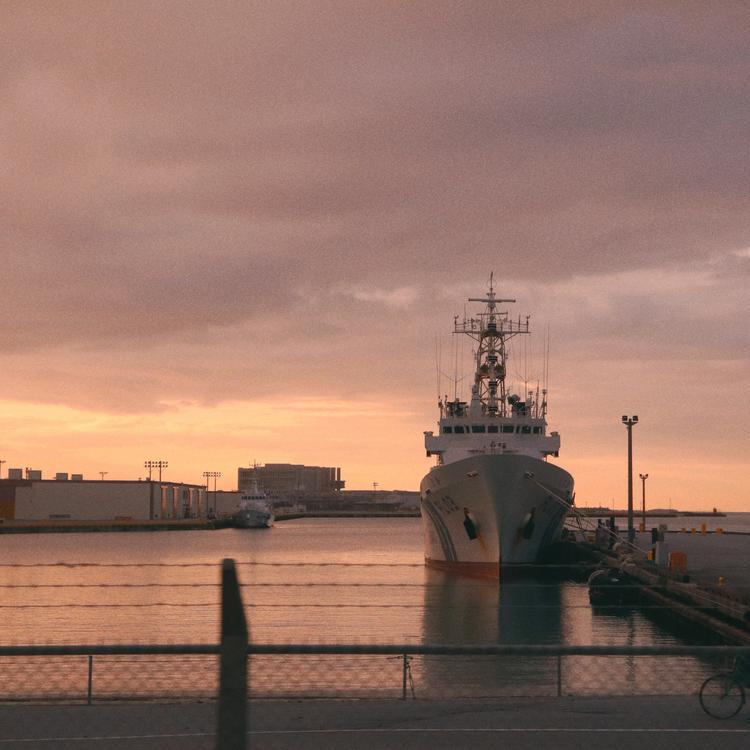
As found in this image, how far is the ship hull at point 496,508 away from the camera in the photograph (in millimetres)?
56781

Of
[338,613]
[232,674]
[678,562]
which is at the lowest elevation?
[338,613]

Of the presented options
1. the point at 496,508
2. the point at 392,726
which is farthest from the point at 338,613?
the point at 392,726

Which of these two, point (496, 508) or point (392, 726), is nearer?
point (392, 726)

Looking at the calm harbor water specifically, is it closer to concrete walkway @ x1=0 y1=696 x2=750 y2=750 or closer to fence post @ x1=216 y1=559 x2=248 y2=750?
concrete walkway @ x1=0 y1=696 x2=750 y2=750

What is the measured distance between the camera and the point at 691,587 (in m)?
42.5

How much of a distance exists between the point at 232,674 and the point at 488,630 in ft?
134

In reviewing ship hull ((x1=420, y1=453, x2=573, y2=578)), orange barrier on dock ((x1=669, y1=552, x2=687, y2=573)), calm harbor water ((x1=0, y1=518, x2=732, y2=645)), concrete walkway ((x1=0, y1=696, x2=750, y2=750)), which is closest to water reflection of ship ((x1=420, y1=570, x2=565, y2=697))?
calm harbor water ((x1=0, y1=518, x2=732, y2=645))

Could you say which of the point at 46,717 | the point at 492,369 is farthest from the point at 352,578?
the point at 46,717

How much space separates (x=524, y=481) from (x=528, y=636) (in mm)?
13266

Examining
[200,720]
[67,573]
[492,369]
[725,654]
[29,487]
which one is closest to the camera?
[725,654]

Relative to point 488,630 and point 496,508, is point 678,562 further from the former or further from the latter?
point 488,630

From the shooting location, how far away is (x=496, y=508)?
56.8m

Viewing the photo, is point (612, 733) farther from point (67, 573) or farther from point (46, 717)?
point (67, 573)

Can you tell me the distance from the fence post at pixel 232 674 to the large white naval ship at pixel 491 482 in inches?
2021
